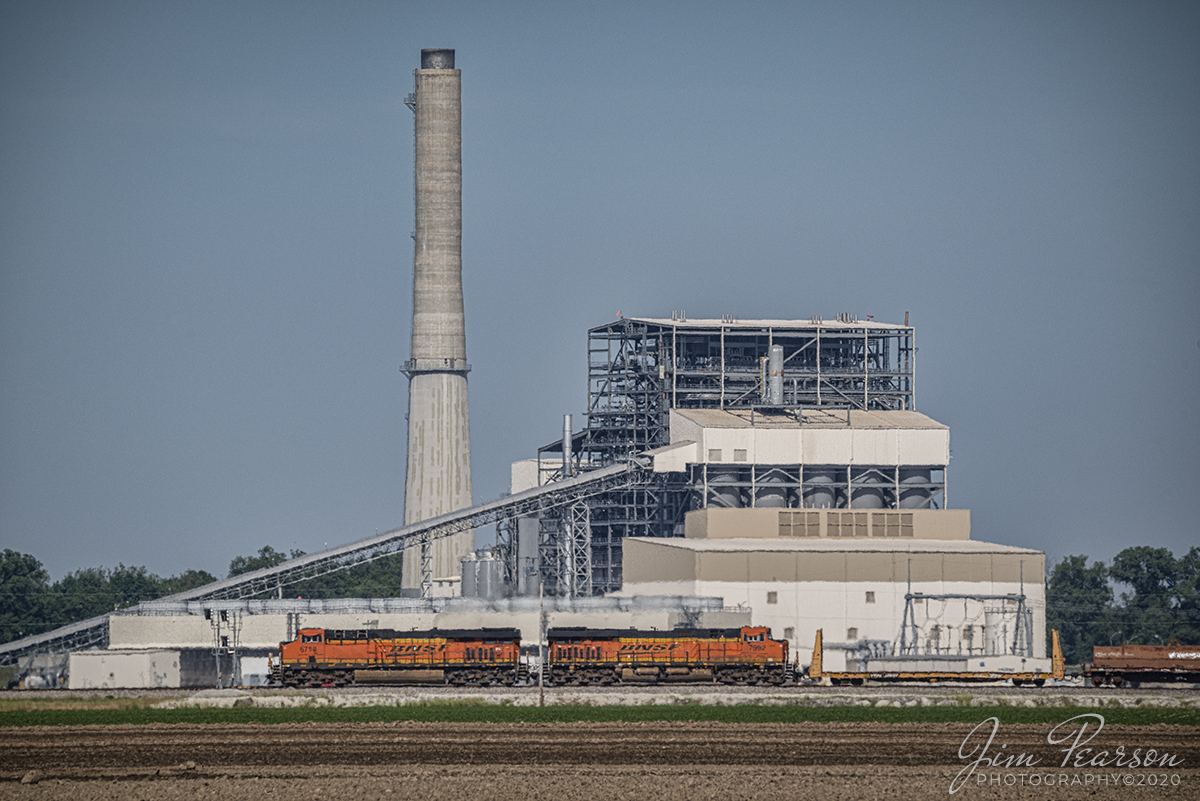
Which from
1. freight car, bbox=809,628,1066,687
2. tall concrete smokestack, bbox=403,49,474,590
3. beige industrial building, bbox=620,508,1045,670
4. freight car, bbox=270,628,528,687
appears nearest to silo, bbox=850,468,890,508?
beige industrial building, bbox=620,508,1045,670

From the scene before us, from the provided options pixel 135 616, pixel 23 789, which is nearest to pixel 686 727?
pixel 23 789

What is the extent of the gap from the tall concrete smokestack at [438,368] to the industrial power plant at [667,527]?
146mm

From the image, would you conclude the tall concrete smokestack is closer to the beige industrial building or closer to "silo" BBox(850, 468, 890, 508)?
the beige industrial building

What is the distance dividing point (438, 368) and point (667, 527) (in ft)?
62.3

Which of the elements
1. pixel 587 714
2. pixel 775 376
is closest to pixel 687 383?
pixel 775 376

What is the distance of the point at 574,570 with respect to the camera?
321 ft

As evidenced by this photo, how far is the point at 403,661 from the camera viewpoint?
211ft

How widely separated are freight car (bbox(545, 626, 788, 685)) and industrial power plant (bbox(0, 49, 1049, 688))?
86.7 inches

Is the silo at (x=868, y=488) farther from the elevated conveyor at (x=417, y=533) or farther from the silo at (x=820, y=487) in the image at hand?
the elevated conveyor at (x=417, y=533)

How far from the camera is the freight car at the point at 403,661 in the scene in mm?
63844

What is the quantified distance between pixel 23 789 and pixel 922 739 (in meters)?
25.0

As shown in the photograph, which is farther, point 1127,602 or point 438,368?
point 1127,602

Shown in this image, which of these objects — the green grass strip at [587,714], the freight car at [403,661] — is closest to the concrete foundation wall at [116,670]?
the freight car at [403,661]

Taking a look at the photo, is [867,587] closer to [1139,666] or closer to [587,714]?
[1139,666]
